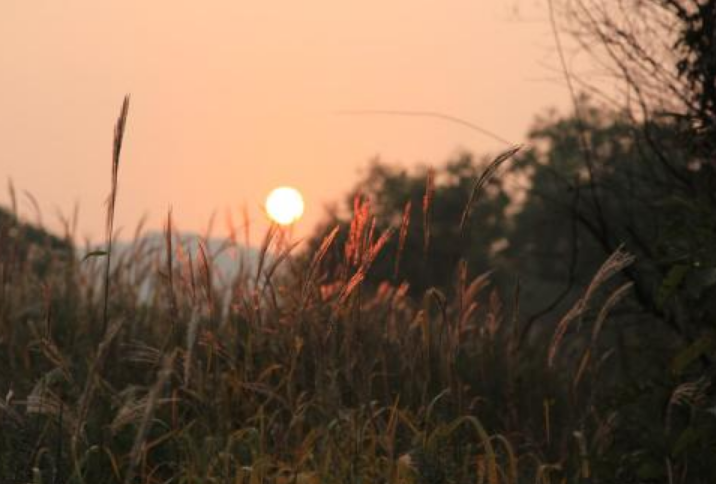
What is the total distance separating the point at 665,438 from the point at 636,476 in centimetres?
24

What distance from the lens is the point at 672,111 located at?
21.5 feet

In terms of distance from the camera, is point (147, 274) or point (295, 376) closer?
point (295, 376)

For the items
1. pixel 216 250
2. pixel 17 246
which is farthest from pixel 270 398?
pixel 17 246

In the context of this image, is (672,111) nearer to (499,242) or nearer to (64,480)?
(64,480)

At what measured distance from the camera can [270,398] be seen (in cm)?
457

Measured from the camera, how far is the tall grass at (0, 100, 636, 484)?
3844mm

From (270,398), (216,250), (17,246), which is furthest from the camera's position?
(17,246)

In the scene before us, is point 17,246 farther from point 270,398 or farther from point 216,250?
point 270,398

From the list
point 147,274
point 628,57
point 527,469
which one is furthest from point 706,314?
point 147,274

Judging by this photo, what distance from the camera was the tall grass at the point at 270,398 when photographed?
3.84 meters

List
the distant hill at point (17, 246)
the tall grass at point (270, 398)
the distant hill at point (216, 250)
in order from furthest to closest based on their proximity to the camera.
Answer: the distant hill at point (216, 250) < the distant hill at point (17, 246) < the tall grass at point (270, 398)

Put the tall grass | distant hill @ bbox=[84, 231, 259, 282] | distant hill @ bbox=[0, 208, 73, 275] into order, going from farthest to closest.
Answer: distant hill @ bbox=[84, 231, 259, 282]
distant hill @ bbox=[0, 208, 73, 275]
the tall grass

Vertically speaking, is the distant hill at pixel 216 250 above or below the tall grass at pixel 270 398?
above

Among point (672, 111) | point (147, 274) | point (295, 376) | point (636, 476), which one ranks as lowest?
point (636, 476)
